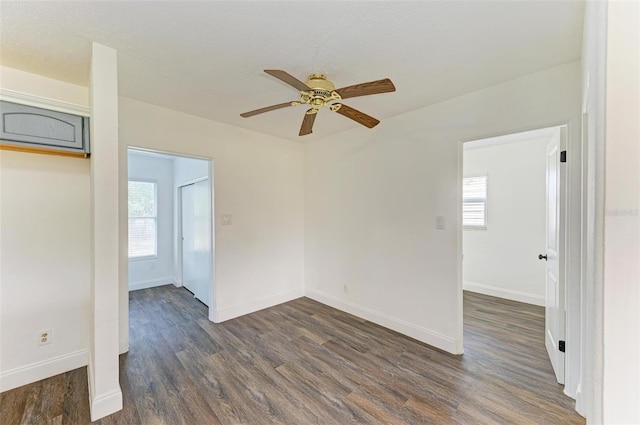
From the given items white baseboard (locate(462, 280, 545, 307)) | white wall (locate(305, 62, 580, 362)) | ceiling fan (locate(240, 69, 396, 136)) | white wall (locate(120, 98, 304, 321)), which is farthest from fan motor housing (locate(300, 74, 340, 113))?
white baseboard (locate(462, 280, 545, 307))

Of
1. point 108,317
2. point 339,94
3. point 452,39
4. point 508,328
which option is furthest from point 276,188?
point 508,328

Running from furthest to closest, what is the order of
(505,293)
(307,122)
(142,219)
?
1. (142,219)
2. (505,293)
3. (307,122)

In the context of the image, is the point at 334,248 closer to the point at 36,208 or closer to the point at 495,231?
the point at 495,231

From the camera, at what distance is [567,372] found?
1.89 metres

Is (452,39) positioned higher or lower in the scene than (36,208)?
higher

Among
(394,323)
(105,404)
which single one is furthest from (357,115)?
(105,404)

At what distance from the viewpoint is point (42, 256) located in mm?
2145

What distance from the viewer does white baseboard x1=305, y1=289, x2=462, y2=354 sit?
2.53 meters

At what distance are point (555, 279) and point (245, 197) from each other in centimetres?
338

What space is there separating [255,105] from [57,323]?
267cm

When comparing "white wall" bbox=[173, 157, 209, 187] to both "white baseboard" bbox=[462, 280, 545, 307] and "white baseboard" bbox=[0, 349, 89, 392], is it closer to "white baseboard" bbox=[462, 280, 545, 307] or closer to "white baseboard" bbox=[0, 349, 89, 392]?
"white baseboard" bbox=[0, 349, 89, 392]

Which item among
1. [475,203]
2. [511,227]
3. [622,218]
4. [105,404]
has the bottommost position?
[105,404]

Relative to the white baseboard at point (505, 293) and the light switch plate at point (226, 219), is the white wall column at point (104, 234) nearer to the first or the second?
the light switch plate at point (226, 219)

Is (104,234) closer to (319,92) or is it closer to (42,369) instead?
(42,369)
